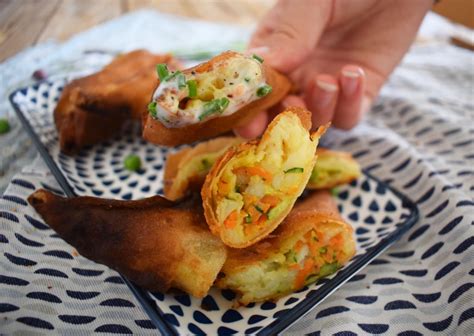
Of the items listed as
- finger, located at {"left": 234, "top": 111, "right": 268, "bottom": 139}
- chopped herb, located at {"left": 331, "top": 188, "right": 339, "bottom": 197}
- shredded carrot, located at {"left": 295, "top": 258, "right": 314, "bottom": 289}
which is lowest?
Answer: chopped herb, located at {"left": 331, "top": 188, "right": 339, "bottom": 197}

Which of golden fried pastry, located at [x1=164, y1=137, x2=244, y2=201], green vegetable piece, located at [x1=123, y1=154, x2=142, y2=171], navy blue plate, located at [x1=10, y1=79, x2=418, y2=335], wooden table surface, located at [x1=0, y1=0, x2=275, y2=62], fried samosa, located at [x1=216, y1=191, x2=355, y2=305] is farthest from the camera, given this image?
wooden table surface, located at [x1=0, y1=0, x2=275, y2=62]

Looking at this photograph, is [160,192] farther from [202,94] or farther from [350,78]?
[350,78]

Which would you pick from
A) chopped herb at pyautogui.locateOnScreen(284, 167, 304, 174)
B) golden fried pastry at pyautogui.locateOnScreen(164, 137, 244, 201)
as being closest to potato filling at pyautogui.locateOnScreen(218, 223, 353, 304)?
chopped herb at pyautogui.locateOnScreen(284, 167, 304, 174)

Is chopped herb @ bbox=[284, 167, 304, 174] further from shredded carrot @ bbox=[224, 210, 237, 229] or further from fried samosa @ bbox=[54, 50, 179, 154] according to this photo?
fried samosa @ bbox=[54, 50, 179, 154]

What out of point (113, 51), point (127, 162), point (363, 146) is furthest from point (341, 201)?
point (113, 51)

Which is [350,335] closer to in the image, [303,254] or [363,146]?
[303,254]

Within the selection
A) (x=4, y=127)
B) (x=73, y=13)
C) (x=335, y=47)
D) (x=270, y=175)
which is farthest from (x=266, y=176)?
(x=73, y=13)

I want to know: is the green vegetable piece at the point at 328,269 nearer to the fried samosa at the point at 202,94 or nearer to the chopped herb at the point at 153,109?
the fried samosa at the point at 202,94

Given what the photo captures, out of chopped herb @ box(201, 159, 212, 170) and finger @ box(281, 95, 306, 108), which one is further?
finger @ box(281, 95, 306, 108)
